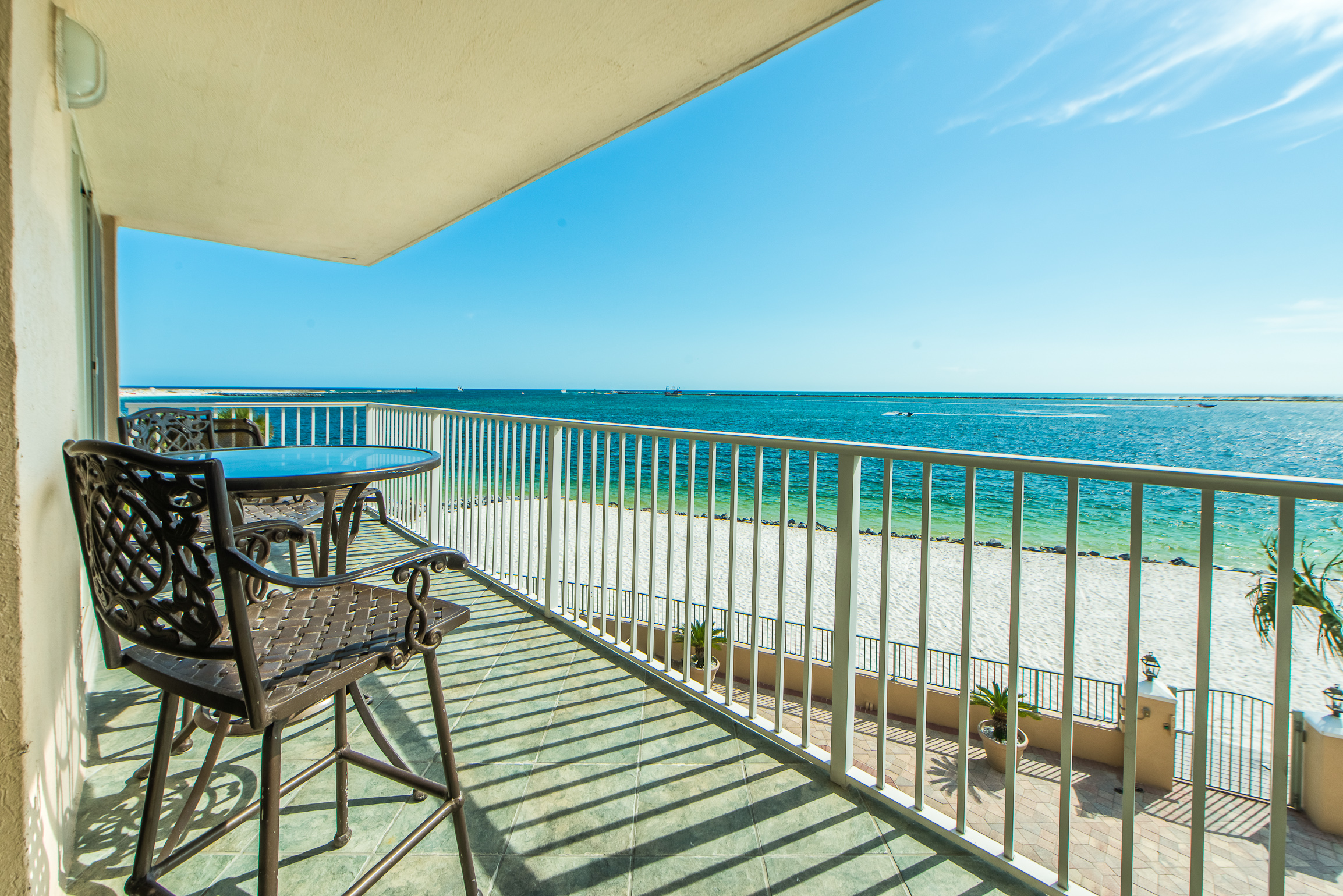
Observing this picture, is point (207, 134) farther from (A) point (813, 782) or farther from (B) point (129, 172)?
(A) point (813, 782)

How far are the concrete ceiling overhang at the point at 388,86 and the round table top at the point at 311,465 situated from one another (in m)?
1.42

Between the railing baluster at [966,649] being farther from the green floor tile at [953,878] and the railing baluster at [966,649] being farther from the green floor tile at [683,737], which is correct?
the green floor tile at [683,737]

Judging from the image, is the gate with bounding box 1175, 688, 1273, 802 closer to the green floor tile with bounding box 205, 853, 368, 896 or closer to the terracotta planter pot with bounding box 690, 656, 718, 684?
the terracotta planter pot with bounding box 690, 656, 718, 684

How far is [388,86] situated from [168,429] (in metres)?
2.45

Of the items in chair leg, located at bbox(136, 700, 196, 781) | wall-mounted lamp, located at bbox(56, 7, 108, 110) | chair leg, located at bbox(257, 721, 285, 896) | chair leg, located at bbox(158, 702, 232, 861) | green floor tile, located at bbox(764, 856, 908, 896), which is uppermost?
wall-mounted lamp, located at bbox(56, 7, 108, 110)

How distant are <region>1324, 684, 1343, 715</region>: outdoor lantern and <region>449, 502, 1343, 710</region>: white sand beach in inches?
180

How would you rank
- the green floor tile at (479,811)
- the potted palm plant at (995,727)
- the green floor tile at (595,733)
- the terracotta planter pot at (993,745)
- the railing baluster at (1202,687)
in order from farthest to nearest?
1. the terracotta planter pot at (993,745)
2. the potted palm plant at (995,727)
3. the green floor tile at (595,733)
4. the green floor tile at (479,811)
5. the railing baluster at (1202,687)

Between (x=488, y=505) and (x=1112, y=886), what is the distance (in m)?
6.49

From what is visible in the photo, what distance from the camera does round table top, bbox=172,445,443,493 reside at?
153cm

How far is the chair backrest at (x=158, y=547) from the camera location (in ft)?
3.05

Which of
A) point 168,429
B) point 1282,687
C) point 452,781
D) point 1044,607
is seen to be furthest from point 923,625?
point 1044,607

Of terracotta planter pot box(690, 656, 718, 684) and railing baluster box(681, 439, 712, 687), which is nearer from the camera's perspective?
railing baluster box(681, 439, 712, 687)

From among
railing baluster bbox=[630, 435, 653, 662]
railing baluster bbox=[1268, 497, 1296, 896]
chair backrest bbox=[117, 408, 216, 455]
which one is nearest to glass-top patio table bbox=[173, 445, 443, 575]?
railing baluster bbox=[630, 435, 653, 662]

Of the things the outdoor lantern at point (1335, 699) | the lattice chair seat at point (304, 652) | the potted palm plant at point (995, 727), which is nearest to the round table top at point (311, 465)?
the lattice chair seat at point (304, 652)
